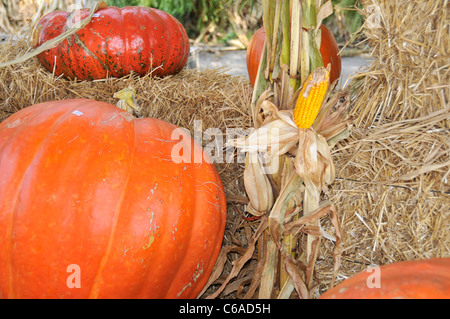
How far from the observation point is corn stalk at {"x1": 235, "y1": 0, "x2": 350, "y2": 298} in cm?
134

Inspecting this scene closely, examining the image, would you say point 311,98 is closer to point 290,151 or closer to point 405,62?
point 290,151

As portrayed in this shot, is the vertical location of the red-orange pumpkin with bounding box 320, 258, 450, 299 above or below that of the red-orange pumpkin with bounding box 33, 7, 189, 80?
below

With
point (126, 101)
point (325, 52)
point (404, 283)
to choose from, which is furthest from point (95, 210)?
point (325, 52)

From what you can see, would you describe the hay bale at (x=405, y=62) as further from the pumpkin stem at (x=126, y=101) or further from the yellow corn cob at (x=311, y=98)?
the pumpkin stem at (x=126, y=101)

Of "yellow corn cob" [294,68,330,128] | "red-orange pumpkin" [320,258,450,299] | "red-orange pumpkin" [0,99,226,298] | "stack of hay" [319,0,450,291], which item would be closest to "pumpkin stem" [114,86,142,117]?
"red-orange pumpkin" [0,99,226,298]

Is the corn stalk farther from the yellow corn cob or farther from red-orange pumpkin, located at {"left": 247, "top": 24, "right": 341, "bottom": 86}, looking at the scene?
red-orange pumpkin, located at {"left": 247, "top": 24, "right": 341, "bottom": 86}

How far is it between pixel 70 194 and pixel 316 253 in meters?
0.75

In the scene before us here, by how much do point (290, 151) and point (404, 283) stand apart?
52 cm

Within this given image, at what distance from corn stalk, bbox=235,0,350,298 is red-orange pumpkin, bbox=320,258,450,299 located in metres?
0.23

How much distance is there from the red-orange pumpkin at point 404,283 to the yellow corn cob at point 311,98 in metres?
0.45

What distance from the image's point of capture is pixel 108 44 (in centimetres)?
200

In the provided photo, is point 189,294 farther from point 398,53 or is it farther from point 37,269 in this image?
point 398,53
